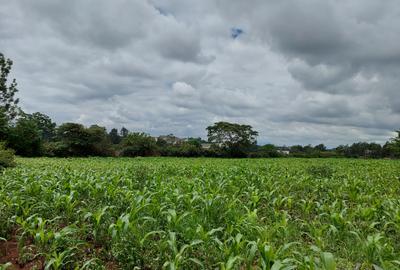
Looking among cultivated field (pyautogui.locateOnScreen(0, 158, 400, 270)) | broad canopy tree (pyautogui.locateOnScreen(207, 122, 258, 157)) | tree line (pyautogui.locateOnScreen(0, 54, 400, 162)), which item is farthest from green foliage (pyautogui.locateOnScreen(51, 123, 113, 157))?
cultivated field (pyautogui.locateOnScreen(0, 158, 400, 270))

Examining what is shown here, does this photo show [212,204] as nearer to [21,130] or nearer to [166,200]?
[166,200]

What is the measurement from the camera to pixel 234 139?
42406 millimetres

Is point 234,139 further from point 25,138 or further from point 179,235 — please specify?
point 179,235

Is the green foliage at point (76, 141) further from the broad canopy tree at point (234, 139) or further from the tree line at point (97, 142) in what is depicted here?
the broad canopy tree at point (234, 139)

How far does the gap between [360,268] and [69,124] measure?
33327 mm

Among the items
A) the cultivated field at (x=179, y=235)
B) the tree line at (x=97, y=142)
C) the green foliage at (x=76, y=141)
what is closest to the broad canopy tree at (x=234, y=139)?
the tree line at (x=97, y=142)

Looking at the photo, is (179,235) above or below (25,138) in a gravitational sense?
below

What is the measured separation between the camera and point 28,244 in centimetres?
397

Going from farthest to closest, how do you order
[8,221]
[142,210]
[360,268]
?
[142,210]
[8,221]
[360,268]

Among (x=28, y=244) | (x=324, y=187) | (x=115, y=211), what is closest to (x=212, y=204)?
(x=115, y=211)

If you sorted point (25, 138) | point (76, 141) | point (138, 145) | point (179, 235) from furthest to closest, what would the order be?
1. point (138, 145)
2. point (76, 141)
3. point (25, 138)
4. point (179, 235)

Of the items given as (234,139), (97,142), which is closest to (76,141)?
(97,142)

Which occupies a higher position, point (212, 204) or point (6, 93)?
point (6, 93)

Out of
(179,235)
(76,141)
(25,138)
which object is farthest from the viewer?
(76,141)
